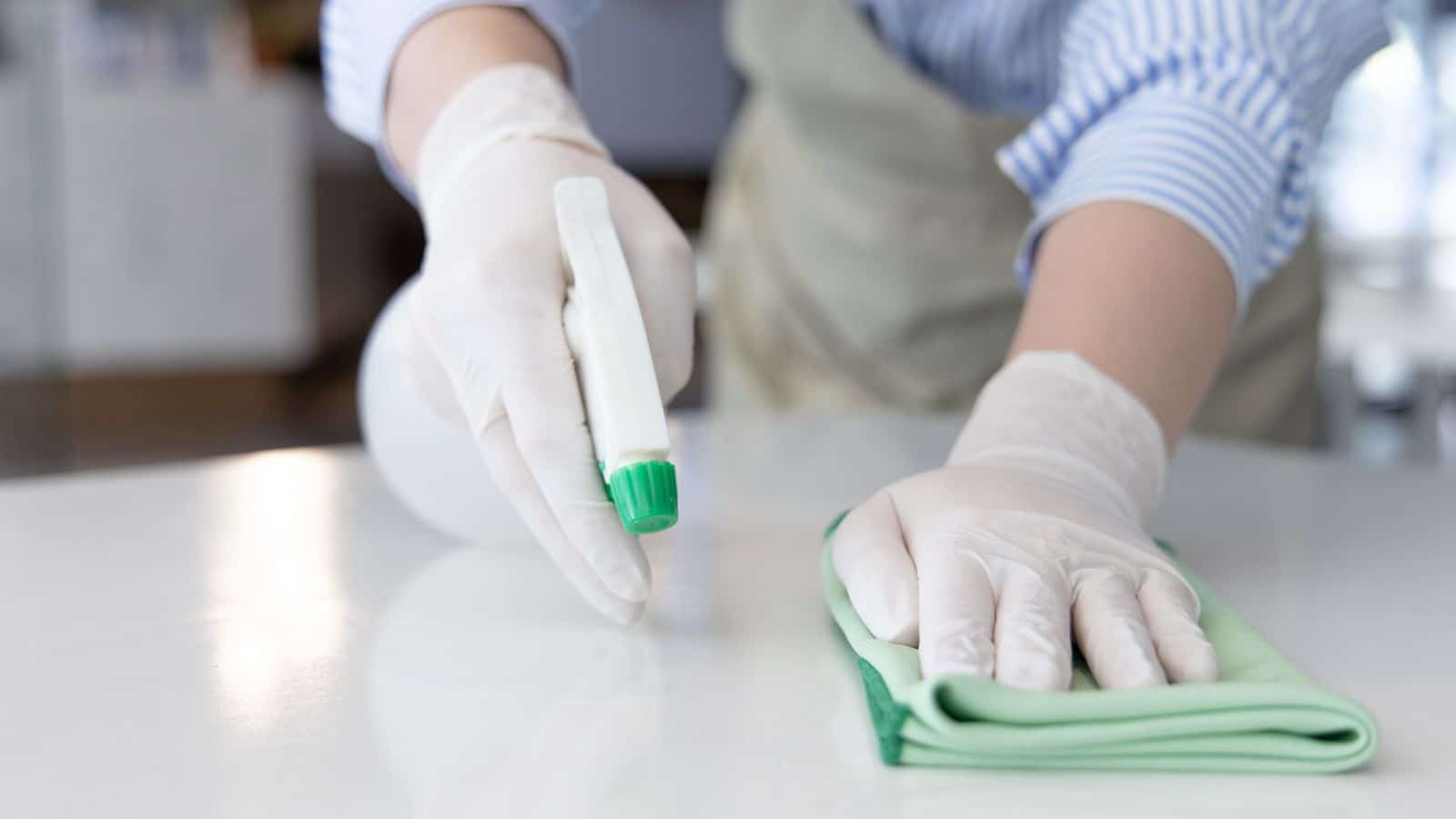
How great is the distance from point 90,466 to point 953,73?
9.98 feet

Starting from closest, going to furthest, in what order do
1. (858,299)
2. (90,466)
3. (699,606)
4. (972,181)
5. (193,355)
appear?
(699,606)
(972,181)
(858,299)
(90,466)
(193,355)

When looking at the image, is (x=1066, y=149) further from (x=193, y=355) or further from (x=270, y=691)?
(x=193, y=355)

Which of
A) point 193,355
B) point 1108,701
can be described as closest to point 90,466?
point 193,355

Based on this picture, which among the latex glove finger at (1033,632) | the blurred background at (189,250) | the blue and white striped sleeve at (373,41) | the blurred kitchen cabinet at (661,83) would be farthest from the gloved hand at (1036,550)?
the blurred kitchen cabinet at (661,83)

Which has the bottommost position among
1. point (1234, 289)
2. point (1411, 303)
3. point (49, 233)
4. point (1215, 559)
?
point (49, 233)

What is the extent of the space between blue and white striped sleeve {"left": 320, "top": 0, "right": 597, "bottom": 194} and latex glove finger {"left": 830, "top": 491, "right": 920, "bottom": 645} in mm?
389

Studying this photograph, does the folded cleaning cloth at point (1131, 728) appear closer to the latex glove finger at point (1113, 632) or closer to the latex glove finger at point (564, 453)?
the latex glove finger at point (1113, 632)

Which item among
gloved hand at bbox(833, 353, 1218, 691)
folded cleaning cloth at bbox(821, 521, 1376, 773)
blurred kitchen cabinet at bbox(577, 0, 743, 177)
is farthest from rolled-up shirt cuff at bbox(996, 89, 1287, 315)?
blurred kitchen cabinet at bbox(577, 0, 743, 177)

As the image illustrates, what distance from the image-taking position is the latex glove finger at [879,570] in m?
0.50

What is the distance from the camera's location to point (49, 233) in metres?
3.70

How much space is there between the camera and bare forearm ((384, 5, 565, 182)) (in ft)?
2.51

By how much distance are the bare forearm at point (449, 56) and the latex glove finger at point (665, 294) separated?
187mm

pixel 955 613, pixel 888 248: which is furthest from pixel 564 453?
pixel 888 248

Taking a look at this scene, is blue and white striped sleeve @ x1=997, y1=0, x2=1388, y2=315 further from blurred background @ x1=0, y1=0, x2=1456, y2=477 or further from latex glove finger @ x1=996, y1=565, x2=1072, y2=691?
blurred background @ x1=0, y1=0, x2=1456, y2=477
